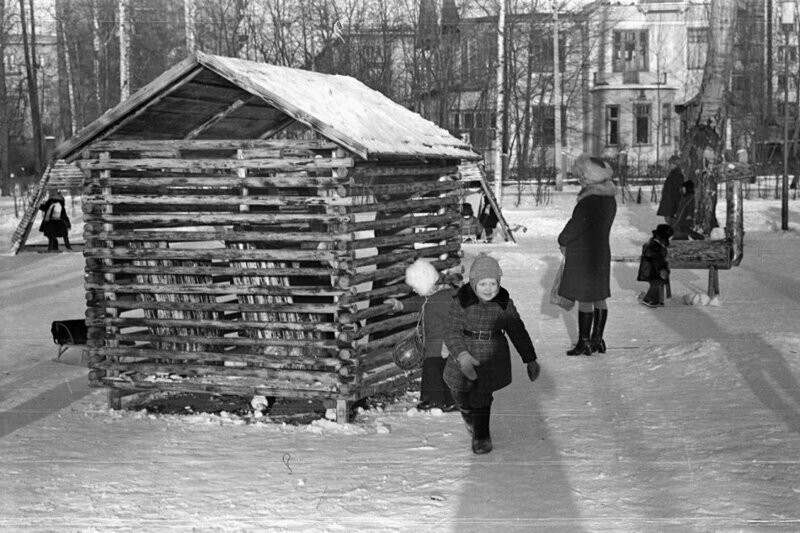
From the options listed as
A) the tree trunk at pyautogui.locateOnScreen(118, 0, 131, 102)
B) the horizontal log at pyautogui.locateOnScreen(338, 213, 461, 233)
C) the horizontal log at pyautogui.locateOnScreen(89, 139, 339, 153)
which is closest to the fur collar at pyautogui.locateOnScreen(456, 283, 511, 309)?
the horizontal log at pyautogui.locateOnScreen(338, 213, 461, 233)

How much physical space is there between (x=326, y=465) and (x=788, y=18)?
5881cm

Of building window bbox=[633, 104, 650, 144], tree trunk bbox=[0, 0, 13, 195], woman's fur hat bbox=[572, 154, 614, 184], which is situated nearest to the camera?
woman's fur hat bbox=[572, 154, 614, 184]

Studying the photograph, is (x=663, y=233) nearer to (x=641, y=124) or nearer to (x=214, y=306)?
(x=214, y=306)

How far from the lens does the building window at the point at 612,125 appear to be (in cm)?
5522

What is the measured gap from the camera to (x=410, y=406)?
26.8ft

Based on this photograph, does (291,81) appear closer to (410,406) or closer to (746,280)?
(410,406)

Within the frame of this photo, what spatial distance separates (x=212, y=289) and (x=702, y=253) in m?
7.60

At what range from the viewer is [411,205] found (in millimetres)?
8312

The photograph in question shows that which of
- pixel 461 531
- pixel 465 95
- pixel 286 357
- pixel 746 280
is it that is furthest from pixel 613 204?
pixel 465 95

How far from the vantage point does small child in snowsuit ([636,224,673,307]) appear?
13109 millimetres

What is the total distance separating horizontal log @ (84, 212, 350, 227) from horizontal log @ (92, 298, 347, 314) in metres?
0.57

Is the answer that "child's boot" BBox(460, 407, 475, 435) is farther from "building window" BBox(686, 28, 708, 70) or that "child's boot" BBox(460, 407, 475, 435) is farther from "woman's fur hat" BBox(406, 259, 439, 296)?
"building window" BBox(686, 28, 708, 70)

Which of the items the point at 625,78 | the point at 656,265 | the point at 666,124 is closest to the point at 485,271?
the point at 656,265

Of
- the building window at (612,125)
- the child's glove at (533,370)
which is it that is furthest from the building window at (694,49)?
the child's glove at (533,370)
